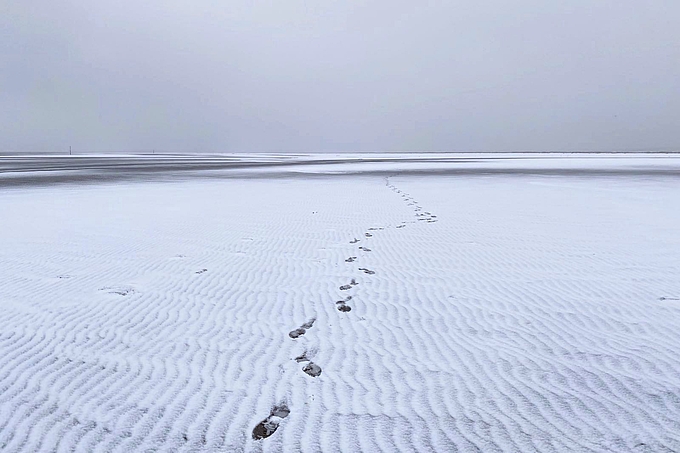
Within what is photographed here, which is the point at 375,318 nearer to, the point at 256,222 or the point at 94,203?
the point at 256,222

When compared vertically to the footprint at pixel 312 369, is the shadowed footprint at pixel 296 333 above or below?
below

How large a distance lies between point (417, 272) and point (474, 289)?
0.90 meters

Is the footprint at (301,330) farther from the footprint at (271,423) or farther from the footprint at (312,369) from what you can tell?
the footprint at (271,423)

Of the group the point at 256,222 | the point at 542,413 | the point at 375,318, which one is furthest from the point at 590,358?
the point at 256,222

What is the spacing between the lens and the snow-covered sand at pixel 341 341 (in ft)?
9.00

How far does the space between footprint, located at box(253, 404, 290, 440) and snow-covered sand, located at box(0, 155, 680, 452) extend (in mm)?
16

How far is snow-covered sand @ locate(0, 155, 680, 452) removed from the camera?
2.74 m

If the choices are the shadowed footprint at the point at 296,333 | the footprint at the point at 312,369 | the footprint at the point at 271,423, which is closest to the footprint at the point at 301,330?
the shadowed footprint at the point at 296,333

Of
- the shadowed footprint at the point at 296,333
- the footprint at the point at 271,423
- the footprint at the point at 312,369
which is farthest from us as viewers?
the shadowed footprint at the point at 296,333

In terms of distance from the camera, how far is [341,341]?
3.96m

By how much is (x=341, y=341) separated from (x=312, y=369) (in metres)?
0.53

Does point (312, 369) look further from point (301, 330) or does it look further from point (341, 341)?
point (301, 330)

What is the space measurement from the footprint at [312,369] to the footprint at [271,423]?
0.45 m

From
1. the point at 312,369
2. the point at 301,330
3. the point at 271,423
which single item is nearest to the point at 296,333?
the point at 301,330
